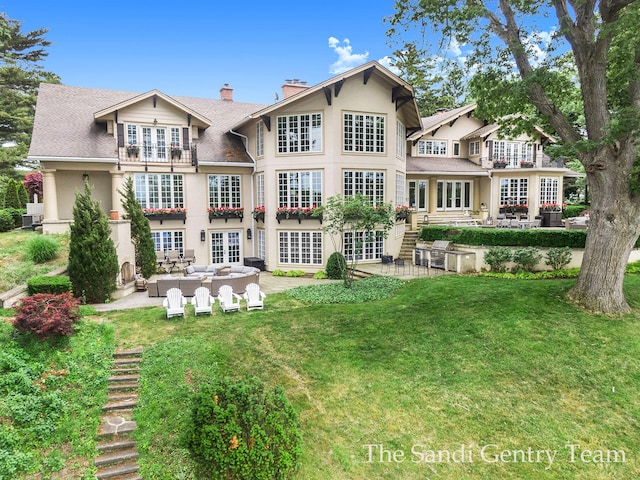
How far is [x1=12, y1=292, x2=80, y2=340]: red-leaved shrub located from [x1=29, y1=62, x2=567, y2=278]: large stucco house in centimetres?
1153

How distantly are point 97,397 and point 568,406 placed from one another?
31.5 ft

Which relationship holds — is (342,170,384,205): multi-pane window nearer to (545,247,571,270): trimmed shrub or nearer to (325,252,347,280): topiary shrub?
(325,252,347,280): topiary shrub

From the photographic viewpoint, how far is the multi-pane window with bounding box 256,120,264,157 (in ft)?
69.4

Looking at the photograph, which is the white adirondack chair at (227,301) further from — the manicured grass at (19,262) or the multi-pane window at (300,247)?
the multi-pane window at (300,247)

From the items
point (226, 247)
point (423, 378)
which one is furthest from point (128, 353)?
point (226, 247)

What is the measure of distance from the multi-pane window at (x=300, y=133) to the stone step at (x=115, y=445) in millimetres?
15413

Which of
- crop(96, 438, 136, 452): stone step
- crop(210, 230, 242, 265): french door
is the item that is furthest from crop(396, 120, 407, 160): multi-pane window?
crop(96, 438, 136, 452): stone step

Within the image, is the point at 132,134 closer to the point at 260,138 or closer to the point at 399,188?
the point at 260,138

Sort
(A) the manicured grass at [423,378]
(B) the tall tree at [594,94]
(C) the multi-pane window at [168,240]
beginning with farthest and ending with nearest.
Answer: (C) the multi-pane window at [168,240]
(B) the tall tree at [594,94]
(A) the manicured grass at [423,378]

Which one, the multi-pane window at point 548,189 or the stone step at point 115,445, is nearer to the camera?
the stone step at point 115,445

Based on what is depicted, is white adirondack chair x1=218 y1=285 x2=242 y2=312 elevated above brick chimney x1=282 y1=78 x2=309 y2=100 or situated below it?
below

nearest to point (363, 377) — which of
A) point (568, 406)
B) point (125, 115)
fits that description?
point (568, 406)

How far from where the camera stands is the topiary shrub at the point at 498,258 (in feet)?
55.2

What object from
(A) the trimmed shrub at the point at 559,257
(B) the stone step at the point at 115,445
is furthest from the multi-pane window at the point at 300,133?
(B) the stone step at the point at 115,445
